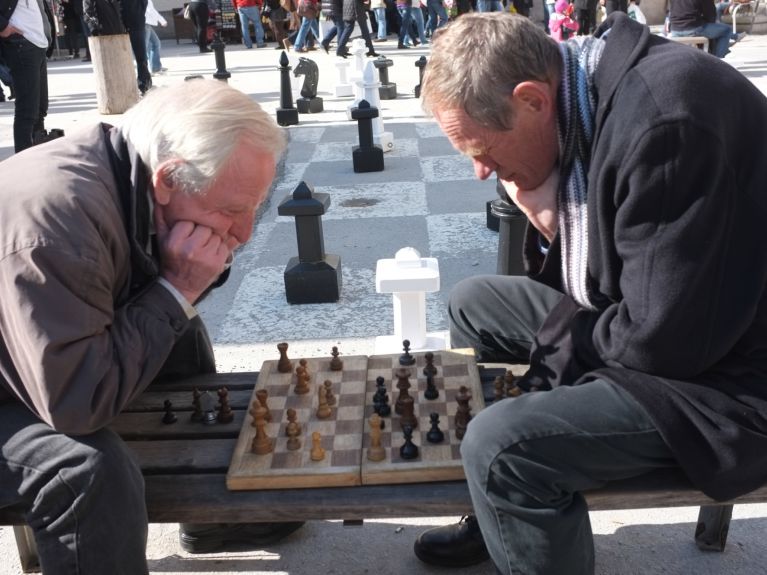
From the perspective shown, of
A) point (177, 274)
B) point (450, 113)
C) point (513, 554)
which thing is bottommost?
point (513, 554)

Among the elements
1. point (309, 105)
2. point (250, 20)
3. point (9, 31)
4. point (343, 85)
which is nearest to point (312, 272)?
point (9, 31)

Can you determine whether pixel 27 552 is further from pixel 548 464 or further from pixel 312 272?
pixel 312 272

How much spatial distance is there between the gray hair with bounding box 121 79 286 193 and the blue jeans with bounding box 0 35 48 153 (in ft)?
15.3

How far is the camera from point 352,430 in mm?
2105


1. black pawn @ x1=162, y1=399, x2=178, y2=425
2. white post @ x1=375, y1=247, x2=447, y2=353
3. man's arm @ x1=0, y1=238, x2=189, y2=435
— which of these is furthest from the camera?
white post @ x1=375, y1=247, x2=447, y2=353

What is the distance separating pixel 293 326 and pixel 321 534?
1481mm

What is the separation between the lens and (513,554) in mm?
1723

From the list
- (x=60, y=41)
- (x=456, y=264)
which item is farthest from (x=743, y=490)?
(x=60, y=41)

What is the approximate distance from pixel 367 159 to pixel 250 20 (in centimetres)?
1370

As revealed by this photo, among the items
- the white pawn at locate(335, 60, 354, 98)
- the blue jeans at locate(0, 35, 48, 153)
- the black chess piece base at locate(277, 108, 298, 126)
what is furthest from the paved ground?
the blue jeans at locate(0, 35, 48, 153)

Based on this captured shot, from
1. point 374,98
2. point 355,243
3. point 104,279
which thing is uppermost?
point 104,279

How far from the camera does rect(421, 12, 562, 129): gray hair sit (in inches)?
71.4

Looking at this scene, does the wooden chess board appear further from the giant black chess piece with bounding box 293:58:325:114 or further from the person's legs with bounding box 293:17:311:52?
the person's legs with bounding box 293:17:311:52

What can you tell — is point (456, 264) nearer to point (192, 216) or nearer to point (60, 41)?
point (192, 216)
